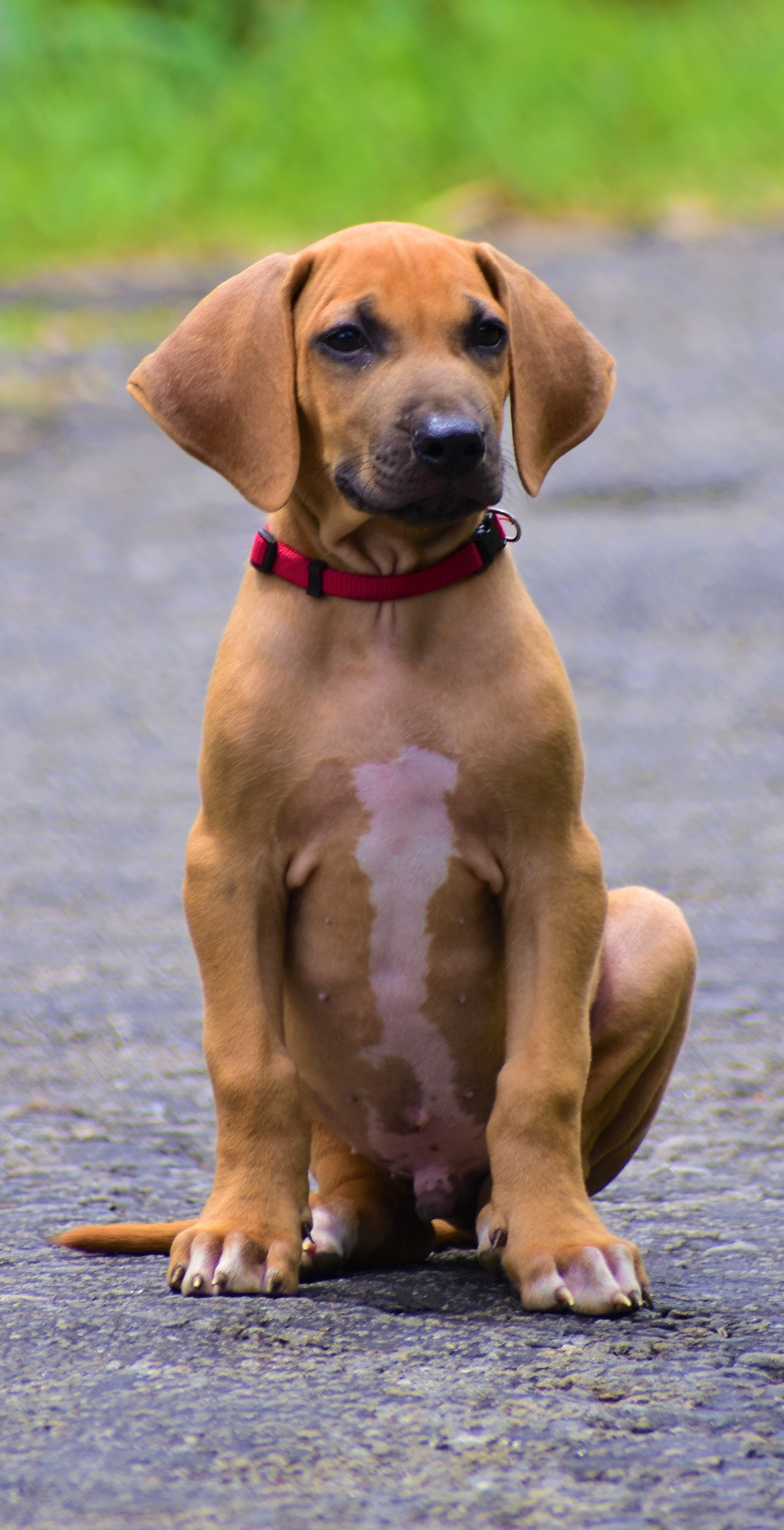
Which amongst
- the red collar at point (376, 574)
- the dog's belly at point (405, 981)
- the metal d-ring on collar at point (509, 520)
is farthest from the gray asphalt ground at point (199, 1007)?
the metal d-ring on collar at point (509, 520)

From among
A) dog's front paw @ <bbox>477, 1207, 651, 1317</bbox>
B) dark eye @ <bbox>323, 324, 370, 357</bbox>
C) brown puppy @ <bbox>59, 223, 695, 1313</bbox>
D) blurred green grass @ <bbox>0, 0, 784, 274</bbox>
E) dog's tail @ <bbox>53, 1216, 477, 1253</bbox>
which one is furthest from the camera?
Answer: blurred green grass @ <bbox>0, 0, 784, 274</bbox>

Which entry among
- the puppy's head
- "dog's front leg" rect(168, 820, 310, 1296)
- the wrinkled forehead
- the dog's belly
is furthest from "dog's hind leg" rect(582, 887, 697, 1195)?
the wrinkled forehead

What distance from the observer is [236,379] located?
3391 mm

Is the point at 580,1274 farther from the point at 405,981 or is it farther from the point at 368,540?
the point at 368,540

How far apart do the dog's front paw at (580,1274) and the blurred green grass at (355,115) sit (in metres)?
12.2

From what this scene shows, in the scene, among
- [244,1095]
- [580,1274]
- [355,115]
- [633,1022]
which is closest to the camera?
[580,1274]

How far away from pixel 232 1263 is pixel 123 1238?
16.9 inches

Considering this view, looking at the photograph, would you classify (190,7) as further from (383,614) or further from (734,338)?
(383,614)

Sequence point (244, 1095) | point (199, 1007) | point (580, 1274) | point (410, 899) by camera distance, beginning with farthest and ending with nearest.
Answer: point (199, 1007) < point (410, 899) < point (244, 1095) < point (580, 1274)

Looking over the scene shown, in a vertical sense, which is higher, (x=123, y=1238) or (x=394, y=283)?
(x=394, y=283)

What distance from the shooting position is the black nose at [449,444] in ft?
10.3

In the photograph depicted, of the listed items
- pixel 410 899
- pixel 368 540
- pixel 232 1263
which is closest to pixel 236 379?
pixel 368 540

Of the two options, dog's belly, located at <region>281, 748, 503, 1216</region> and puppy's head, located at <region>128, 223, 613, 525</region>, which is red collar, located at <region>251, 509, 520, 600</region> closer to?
puppy's head, located at <region>128, 223, 613, 525</region>

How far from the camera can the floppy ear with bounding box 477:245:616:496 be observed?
3498 mm
